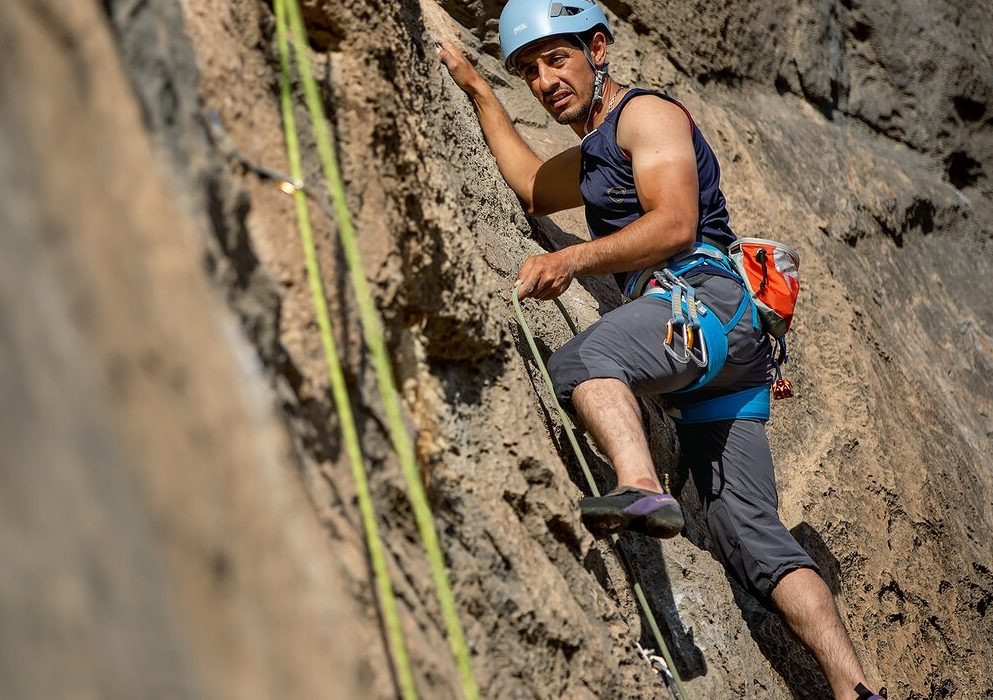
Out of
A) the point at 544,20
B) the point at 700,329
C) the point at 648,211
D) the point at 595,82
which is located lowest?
the point at 700,329

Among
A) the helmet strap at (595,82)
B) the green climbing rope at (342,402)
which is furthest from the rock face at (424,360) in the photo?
the helmet strap at (595,82)

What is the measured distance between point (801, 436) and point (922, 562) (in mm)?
801

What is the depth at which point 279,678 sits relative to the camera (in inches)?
53.7

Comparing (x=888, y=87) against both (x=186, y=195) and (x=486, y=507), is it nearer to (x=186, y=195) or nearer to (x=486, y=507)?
(x=486, y=507)

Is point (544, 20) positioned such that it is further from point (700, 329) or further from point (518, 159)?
point (700, 329)

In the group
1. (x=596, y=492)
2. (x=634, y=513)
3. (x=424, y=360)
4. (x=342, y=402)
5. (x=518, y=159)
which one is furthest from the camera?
(x=518, y=159)

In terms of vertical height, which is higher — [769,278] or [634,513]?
[769,278]

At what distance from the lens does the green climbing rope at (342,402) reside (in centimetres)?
211

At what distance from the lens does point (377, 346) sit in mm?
2510

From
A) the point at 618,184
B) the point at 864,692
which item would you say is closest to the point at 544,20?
the point at 618,184

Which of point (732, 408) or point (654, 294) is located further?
point (732, 408)

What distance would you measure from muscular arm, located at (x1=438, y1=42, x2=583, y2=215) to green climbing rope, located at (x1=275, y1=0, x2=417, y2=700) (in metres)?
2.06

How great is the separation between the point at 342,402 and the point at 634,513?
1.45 meters

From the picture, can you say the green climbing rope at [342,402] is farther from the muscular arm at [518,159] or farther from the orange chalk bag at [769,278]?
the orange chalk bag at [769,278]
